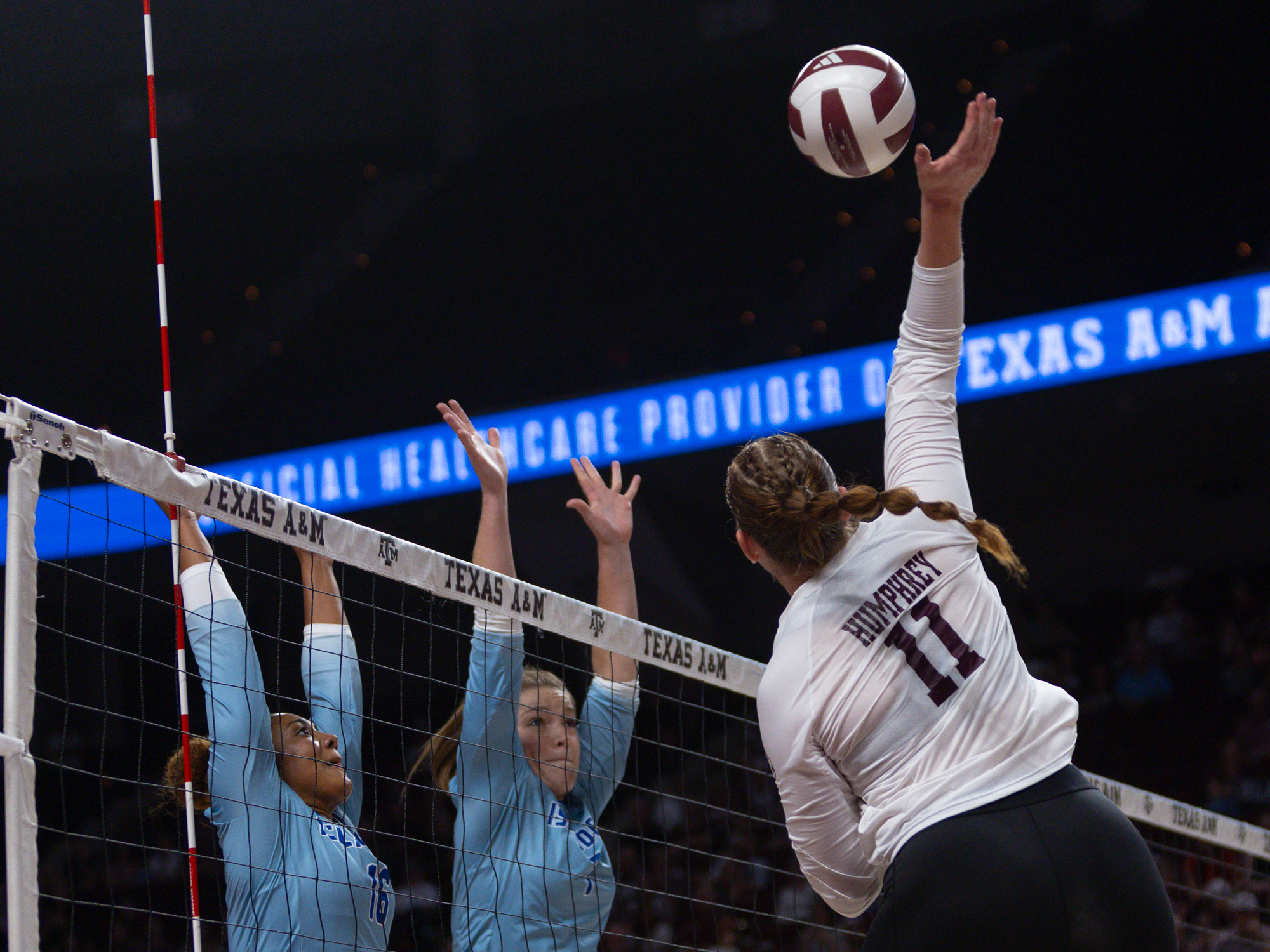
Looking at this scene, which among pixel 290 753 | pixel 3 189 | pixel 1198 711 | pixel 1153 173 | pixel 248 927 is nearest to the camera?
pixel 248 927

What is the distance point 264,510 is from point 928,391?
1.63 m

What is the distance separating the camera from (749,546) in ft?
8.20

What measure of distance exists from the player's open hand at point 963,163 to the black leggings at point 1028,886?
103 cm

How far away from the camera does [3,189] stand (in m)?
14.5

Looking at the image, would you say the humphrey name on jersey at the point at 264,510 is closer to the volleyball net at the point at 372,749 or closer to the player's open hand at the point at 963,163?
the volleyball net at the point at 372,749

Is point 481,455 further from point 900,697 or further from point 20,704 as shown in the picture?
point 900,697

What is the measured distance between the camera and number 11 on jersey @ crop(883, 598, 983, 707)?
2230 mm

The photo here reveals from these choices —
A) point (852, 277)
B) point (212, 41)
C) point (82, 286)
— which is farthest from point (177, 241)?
point (852, 277)

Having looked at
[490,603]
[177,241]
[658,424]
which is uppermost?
[177,241]

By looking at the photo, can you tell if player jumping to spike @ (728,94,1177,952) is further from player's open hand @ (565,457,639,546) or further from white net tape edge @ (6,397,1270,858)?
player's open hand @ (565,457,639,546)

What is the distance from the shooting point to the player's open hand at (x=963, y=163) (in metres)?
2.40

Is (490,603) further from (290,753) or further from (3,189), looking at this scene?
(3,189)

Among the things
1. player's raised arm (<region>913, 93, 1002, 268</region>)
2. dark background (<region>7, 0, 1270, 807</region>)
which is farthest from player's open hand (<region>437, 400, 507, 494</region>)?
dark background (<region>7, 0, 1270, 807</region>)

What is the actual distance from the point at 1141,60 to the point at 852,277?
3.73 metres
